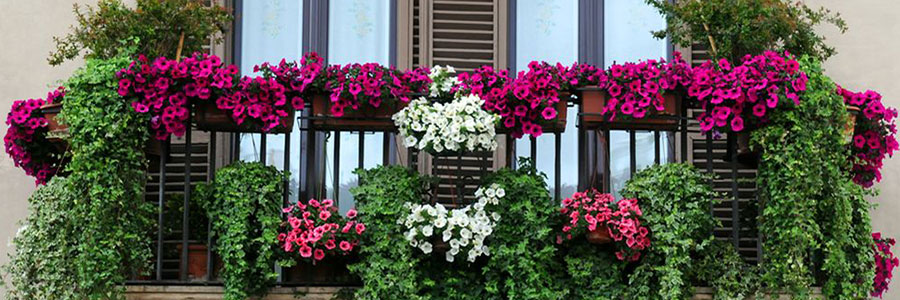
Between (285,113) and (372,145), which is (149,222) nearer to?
(285,113)

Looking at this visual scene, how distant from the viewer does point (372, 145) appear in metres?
12.2

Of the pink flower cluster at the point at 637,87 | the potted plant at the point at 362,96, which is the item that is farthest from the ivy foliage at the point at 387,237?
the pink flower cluster at the point at 637,87

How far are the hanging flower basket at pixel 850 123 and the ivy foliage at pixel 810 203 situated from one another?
0.31 feet

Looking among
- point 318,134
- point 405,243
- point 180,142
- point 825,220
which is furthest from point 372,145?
point 825,220

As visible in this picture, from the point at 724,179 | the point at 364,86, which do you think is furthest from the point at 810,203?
the point at 364,86

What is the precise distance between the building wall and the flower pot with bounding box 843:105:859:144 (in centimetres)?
131

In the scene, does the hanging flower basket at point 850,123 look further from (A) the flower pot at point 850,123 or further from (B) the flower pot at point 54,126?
(B) the flower pot at point 54,126

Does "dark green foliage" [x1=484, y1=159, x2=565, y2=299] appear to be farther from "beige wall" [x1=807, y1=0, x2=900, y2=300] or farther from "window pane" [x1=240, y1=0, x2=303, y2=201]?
"beige wall" [x1=807, y1=0, x2=900, y2=300]

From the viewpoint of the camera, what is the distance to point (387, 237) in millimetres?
10336

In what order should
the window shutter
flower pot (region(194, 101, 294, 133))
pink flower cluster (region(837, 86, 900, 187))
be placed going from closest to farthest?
Answer: 1. flower pot (region(194, 101, 294, 133))
2. pink flower cluster (region(837, 86, 900, 187))
3. the window shutter

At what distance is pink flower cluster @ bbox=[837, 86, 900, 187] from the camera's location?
35.9 ft

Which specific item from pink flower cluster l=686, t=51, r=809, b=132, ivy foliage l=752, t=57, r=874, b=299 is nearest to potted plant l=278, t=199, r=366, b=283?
pink flower cluster l=686, t=51, r=809, b=132

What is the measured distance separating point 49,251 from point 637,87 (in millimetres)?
3406

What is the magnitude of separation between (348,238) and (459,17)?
8.16ft
